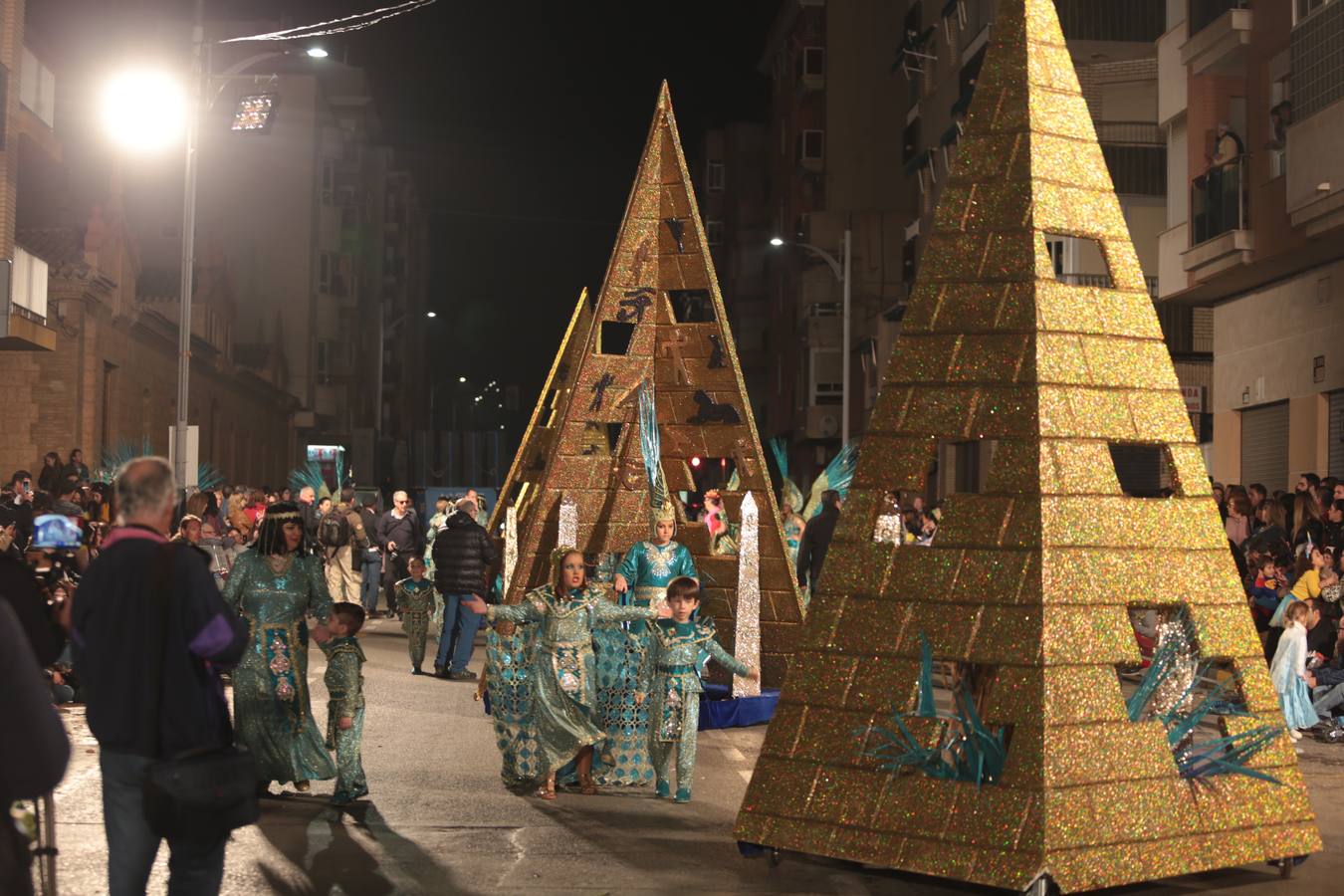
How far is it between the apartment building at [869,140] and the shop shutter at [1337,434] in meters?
11.8

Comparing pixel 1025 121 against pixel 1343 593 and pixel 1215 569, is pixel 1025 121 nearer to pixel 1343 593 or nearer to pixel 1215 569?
pixel 1215 569

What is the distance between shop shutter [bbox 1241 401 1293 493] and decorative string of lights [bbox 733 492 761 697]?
13214 mm

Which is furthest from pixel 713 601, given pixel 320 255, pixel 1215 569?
pixel 320 255

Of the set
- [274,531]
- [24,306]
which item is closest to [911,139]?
[24,306]

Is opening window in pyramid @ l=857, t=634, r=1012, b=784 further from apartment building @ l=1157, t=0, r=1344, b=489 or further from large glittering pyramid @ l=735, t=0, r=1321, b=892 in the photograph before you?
apartment building @ l=1157, t=0, r=1344, b=489

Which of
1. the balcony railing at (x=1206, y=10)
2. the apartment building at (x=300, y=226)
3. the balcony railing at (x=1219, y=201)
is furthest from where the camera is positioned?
the apartment building at (x=300, y=226)

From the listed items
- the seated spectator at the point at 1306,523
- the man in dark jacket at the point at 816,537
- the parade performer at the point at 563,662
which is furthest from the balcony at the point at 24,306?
the parade performer at the point at 563,662

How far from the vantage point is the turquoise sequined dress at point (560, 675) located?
12.1 meters

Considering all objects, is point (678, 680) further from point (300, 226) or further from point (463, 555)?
point (300, 226)

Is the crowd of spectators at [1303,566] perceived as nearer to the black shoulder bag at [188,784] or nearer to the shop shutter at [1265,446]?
the shop shutter at [1265,446]

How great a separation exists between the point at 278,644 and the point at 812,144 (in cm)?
5204

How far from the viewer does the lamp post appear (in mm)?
29500

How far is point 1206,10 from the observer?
28469mm

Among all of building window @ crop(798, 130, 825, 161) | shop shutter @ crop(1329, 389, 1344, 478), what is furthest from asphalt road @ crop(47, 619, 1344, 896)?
building window @ crop(798, 130, 825, 161)
